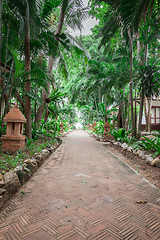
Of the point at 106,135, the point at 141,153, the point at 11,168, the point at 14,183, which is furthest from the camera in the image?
the point at 106,135

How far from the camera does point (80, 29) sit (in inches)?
333

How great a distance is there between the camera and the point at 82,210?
78.4 inches

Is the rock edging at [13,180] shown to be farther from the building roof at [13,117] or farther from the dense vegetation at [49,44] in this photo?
the dense vegetation at [49,44]

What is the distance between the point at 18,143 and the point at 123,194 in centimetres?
282

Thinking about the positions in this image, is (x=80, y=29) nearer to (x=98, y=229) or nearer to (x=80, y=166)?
(x=80, y=166)

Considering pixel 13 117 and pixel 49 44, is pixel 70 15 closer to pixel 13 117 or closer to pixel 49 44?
pixel 49 44

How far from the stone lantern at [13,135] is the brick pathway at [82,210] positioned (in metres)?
1.32

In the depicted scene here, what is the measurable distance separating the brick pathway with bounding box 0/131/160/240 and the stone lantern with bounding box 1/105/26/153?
132 cm

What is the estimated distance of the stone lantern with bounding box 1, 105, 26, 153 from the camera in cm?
405

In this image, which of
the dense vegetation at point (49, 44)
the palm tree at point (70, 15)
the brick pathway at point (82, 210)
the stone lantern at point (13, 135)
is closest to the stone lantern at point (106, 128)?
the dense vegetation at point (49, 44)

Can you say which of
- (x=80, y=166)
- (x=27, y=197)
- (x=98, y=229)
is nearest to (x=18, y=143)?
(x=80, y=166)

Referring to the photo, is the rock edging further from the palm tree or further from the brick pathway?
the palm tree

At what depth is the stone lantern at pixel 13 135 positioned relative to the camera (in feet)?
13.3

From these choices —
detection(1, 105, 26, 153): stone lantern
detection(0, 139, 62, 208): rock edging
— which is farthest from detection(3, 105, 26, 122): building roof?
detection(0, 139, 62, 208): rock edging
